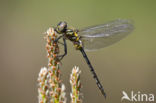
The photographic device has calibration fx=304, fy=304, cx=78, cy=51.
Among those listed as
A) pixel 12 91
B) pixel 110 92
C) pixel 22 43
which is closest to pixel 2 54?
pixel 22 43

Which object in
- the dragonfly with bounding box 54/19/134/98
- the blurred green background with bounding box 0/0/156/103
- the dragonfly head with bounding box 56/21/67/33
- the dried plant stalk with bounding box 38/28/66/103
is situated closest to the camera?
the dried plant stalk with bounding box 38/28/66/103

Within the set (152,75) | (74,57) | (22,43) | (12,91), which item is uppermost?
(22,43)

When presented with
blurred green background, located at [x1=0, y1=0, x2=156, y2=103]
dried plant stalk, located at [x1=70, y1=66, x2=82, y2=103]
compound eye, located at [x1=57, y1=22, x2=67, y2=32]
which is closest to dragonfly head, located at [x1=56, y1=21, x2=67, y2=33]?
compound eye, located at [x1=57, y1=22, x2=67, y2=32]

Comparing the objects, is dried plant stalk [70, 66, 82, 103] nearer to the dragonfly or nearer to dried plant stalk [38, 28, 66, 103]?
dried plant stalk [38, 28, 66, 103]

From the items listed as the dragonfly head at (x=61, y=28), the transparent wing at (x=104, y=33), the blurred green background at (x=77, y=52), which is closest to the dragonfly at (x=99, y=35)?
the transparent wing at (x=104, y=33)

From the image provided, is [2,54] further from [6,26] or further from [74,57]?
[74,57]

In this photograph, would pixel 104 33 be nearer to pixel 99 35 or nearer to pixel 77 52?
pixel 99 35
